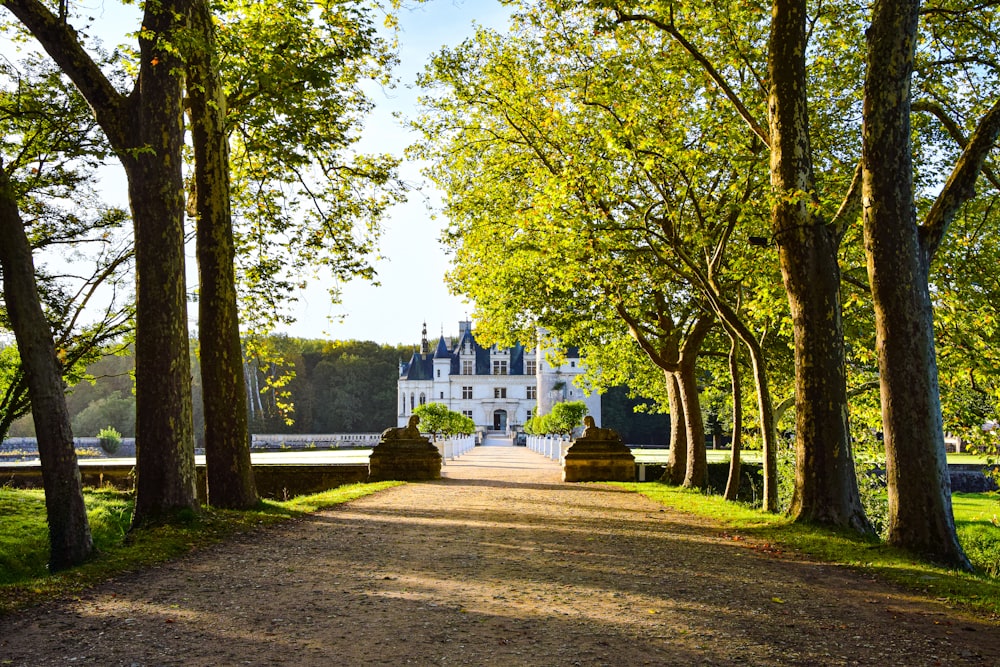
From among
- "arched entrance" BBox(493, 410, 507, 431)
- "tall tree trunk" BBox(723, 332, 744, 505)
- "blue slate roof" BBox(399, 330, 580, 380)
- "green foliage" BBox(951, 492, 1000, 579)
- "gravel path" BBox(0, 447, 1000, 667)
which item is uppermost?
"blue slate roof" BBox(399, 330, 580, 380)

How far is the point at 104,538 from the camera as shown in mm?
11438

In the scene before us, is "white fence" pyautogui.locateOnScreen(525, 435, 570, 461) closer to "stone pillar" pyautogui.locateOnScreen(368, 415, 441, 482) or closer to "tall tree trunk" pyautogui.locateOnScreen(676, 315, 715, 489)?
"stone pillar" pyautogui.locateOnScreen(368, 415, 441, 482)

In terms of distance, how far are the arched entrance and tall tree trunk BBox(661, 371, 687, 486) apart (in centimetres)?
6085

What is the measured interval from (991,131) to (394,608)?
7.15m

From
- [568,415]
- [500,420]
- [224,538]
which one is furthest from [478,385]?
[224,538]

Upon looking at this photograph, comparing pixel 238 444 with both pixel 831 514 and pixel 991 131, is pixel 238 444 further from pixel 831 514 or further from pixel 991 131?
pixel 991 131

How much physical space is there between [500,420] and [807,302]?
73.1 meters

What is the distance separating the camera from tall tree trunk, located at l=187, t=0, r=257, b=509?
Answer: 34.2 ft

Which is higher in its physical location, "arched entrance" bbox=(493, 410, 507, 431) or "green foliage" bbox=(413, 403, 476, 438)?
"green foliage" bbox=(413, 403, 476, 438)

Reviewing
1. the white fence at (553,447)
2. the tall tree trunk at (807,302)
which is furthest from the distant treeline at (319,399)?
the tall tree trunk at (807,302)

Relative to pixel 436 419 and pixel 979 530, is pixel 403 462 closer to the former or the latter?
pixel 979 530

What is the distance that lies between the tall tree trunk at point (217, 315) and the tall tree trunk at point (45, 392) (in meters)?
3.49

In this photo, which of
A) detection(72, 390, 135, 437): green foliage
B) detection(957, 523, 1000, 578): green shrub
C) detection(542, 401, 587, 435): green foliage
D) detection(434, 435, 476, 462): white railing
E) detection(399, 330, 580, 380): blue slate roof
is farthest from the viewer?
detection(399, 330, 580, 380): blue slate roof

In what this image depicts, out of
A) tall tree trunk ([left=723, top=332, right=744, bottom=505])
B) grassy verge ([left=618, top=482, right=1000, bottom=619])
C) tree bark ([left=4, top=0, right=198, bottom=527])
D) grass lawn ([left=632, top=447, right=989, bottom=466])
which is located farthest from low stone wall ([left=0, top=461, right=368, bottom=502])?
tree bark ([left=4, top=0, right=198, bottom=527])
